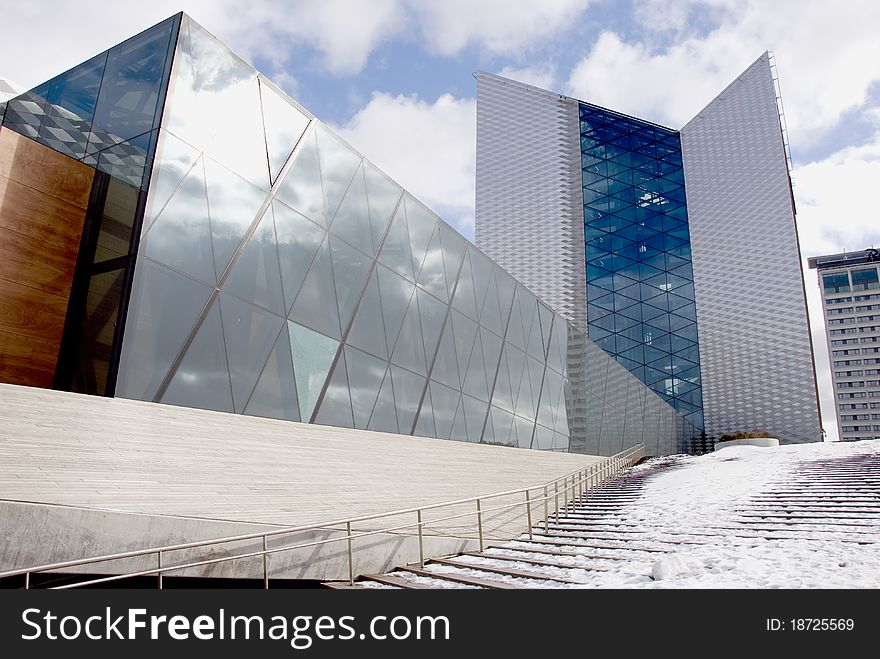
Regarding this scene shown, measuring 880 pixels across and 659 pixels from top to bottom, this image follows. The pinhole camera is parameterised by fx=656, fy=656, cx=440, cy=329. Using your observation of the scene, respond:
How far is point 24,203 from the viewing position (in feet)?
29.6

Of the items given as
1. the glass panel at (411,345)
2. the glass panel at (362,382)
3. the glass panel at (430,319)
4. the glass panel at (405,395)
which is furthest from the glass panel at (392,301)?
the glass panel at (362,382)

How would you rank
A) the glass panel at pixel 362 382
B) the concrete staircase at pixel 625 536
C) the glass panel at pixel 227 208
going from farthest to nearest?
the glass panel at pixel 362 382, the glass panel at pixel 227 208, the concrete staircase at pixel 625 536

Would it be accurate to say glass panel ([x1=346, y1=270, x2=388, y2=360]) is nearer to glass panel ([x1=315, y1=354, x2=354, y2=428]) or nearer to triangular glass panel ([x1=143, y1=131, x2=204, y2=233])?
glass panel ([x1=315, y1=354, x2=354, y2=428])

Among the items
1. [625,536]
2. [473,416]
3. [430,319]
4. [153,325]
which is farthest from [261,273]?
[473,416]

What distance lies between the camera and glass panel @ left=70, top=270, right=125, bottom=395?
25.7ft

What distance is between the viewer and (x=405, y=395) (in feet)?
43.3

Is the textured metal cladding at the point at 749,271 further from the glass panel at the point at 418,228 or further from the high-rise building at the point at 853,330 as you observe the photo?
the high-rise building at the point at 853,330

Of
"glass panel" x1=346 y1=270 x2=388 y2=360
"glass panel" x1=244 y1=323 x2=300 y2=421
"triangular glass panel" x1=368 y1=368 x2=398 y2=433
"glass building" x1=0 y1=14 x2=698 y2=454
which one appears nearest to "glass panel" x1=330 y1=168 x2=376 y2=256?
"glass building" x1=0 y1=14 x2=698 y2=454

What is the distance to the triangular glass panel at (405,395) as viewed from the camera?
1290cm

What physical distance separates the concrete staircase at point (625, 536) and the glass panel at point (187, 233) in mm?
4640

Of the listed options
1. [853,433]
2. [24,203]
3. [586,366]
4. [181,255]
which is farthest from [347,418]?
[853,433]

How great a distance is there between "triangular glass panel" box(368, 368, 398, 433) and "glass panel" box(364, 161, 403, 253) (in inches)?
109

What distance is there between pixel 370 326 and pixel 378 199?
115 inches
